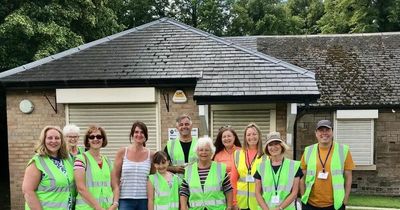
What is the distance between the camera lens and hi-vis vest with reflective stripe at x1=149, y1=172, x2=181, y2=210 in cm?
459

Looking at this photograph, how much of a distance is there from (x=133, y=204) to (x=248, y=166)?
1415mm

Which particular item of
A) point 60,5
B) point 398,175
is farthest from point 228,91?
point 60,5

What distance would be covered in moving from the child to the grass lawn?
717 centimetres

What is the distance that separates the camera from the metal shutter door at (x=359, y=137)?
1190 centimetres

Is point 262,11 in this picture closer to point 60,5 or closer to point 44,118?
point 60,5

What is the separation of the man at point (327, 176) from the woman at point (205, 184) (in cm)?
97

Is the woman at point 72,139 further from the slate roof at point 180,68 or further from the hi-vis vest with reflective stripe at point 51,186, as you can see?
the slate roof at point 180,68

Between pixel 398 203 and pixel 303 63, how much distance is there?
523 cm

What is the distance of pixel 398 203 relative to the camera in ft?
35.3

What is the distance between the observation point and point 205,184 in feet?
14.7

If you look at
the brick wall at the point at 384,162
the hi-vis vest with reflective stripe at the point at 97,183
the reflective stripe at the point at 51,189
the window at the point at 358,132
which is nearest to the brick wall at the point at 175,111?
the hi-vis vest with reflective stripe at the point at 97,183

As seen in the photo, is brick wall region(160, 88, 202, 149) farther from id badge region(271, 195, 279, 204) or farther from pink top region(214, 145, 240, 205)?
id badge region(271, 195, 279, 204)

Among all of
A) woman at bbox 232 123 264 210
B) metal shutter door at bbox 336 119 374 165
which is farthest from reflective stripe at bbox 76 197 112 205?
metal shutter door at bbox 336 119 374 165

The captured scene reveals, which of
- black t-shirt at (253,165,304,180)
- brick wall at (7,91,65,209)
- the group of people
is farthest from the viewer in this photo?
brick wall at (7,91,65,209)
